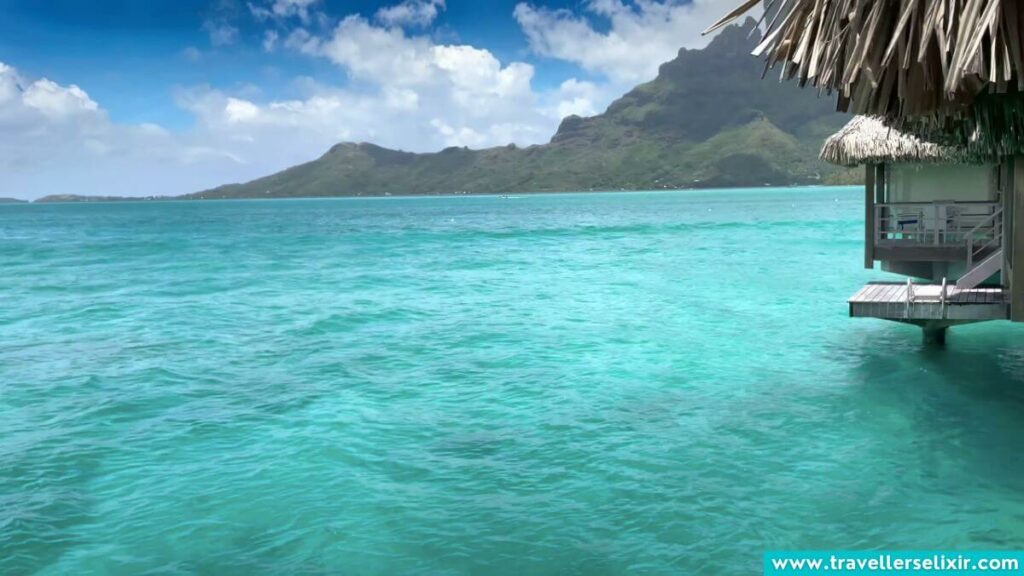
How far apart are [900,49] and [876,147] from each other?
28.1ft

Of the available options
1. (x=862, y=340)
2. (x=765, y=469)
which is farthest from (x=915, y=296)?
(x=765, y=469)

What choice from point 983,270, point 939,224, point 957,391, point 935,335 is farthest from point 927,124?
point 939,224

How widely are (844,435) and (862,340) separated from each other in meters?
A: 5.87

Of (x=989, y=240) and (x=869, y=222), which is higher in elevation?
(x=869, y=222)

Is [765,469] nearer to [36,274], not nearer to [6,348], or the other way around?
[6,348]

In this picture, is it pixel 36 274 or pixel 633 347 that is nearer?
pixel 633 347

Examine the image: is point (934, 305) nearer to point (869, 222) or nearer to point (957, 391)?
point (957, 391)

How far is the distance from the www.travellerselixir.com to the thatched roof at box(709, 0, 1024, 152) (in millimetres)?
3316

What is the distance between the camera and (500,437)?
382 inches

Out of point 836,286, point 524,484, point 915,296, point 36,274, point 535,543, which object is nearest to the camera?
point 535,543

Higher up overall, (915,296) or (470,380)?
(915,296)

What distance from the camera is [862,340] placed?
1481 centimetres

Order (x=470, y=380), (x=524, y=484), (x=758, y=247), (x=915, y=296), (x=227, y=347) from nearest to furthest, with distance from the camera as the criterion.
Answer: (x=524, y=484) < (x=915, y=296) < (x=470, y=380) < (x=227, y=347) < (x=758, y=247)

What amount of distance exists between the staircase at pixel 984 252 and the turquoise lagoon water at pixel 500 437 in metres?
1.37
